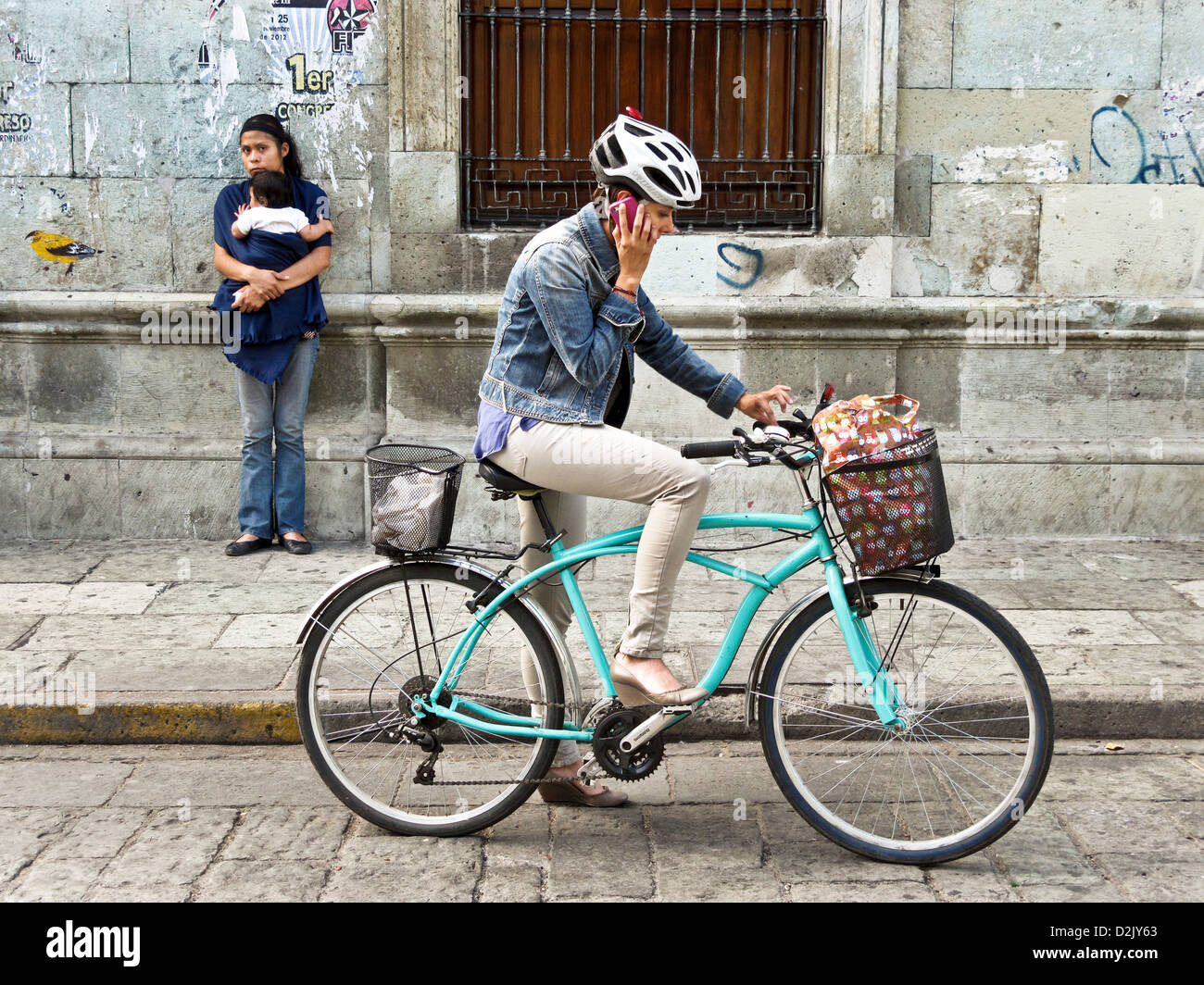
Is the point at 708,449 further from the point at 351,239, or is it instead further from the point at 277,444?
the point at 351,239

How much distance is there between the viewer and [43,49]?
6934 mm

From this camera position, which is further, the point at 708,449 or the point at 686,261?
the point at 686,261

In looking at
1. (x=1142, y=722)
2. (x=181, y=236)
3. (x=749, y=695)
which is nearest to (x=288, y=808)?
(x=749, y=695)

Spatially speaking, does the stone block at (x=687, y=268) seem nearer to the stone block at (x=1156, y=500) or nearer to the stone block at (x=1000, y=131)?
the stone block at (x=1000, y=131)

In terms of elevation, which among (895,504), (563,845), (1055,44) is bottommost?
(563,845)

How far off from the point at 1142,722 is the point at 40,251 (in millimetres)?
5665

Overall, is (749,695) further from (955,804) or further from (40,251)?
(40,251)

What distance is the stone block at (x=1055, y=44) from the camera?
6930mm

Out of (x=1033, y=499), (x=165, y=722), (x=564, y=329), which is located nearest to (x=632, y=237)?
(x=564, y=329)

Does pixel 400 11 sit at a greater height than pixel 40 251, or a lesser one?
greater

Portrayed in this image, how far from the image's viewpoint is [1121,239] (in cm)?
710

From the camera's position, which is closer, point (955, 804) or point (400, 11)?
point (955, 804)

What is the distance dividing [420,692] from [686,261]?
3.71 meters
